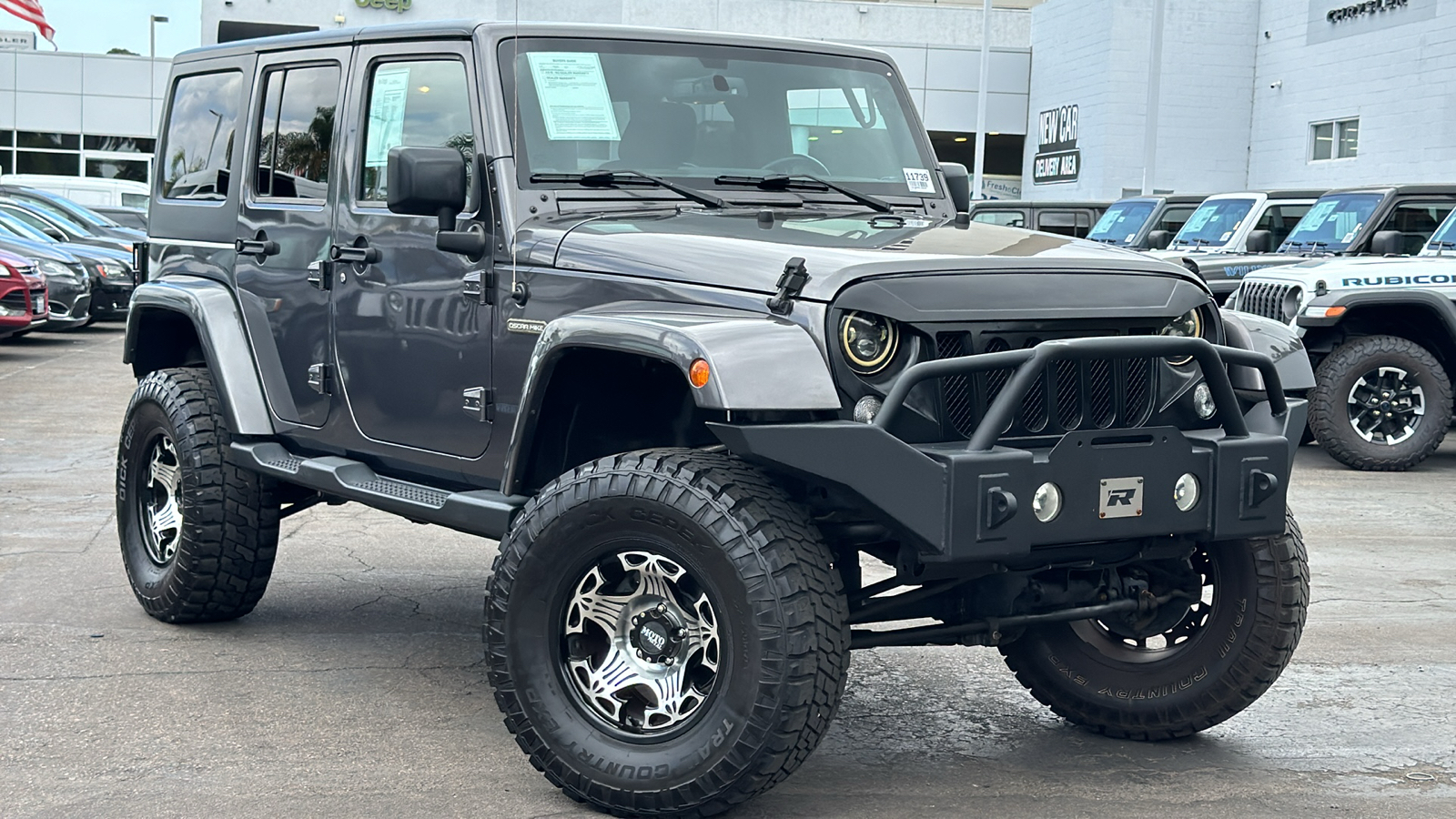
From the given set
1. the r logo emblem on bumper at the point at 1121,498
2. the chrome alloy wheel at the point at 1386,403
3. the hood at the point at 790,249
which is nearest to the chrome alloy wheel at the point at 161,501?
the hood at the point at 790,249

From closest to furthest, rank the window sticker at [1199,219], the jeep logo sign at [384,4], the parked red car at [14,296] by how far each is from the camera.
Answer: the window sticker at [1199,219] → the parked red car at [14,296] → the jeep logo sign at [384,4]

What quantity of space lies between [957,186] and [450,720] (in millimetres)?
2512

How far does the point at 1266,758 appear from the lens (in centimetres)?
472

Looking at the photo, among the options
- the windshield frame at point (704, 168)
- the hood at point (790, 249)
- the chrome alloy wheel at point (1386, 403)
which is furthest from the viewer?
the chrome alloy wheel at point (1386, 403)

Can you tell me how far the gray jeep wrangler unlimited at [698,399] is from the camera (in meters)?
3.82

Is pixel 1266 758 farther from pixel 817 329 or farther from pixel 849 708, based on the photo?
pixel 817 329

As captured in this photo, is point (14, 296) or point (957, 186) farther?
point (14, 296)

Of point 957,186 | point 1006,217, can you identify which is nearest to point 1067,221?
point 1006,217

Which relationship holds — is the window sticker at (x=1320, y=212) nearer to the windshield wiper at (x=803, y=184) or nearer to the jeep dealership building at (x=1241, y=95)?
the windshield wiper at (x=803, y=184)

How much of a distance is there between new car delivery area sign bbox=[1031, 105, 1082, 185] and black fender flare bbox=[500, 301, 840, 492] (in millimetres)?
31786

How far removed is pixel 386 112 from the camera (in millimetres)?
5371

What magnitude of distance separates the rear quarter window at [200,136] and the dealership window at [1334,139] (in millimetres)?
24360

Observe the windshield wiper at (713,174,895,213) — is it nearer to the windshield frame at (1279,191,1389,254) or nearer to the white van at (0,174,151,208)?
the windshield frame at (1279,191,1389,254)

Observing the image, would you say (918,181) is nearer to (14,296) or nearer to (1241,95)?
(14,296)
